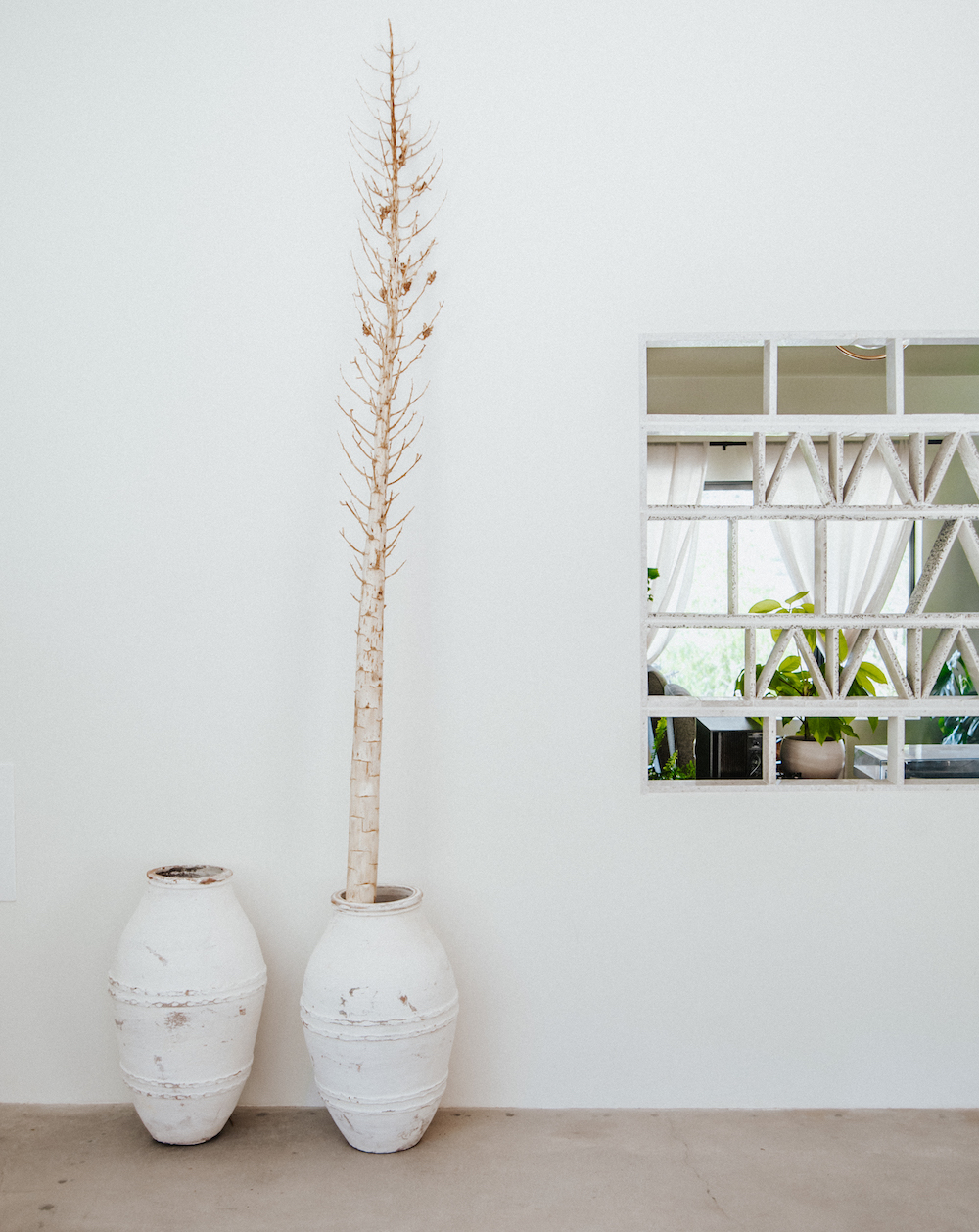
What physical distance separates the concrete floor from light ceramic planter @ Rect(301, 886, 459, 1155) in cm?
10

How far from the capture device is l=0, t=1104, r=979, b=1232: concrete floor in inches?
64.9

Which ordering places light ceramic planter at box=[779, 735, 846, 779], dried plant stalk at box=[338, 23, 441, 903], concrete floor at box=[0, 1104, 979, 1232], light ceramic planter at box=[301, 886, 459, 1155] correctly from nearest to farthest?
concrete floor at box=[0, 1104, 979, 1232], light ceramic planter at box=[301, 886, 459, 1155], dried plant stalk at box=[338, 23, 441, 903], light ceramic planter at box=[779, 735, 846, 779]

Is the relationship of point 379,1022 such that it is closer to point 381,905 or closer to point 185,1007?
point 381,905

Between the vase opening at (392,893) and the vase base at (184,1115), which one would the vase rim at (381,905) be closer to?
the vase opening at (392,893)

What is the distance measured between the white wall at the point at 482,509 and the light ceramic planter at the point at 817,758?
133 millimetres

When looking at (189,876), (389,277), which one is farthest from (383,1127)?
(389,277)

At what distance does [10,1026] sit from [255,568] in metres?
1.18

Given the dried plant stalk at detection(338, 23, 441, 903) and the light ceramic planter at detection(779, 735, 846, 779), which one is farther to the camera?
the light ceramic planter at detection(779, 735, 846, 779)

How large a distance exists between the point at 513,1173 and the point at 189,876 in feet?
2.96

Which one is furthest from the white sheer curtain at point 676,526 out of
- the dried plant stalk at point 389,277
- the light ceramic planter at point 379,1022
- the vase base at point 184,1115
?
the vase base at point 184,1115

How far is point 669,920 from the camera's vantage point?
6.88 ft

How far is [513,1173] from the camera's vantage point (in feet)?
5.92

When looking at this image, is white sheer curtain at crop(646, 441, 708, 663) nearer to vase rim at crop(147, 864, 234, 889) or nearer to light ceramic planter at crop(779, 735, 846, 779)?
light ceramic planter at crop(779, 735, 846, 779)

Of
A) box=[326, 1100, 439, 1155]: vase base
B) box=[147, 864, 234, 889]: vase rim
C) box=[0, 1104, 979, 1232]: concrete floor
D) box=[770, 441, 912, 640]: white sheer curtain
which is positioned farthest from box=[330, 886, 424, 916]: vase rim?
box=[770, 441, 912, 640]: white sheer curtain
